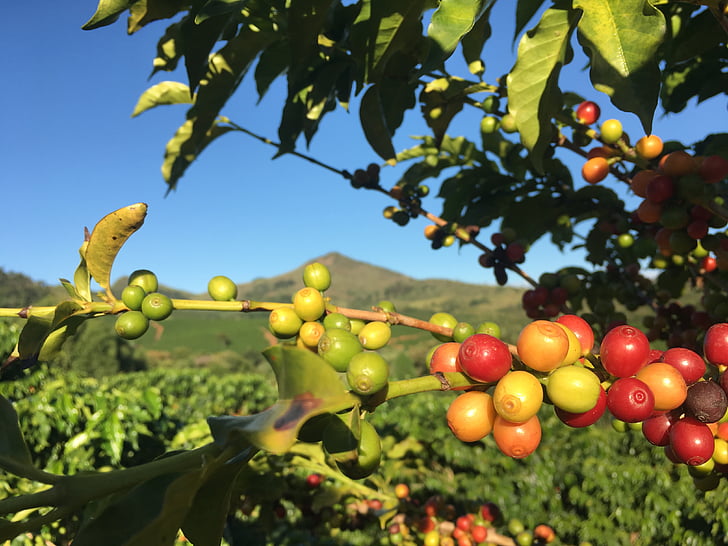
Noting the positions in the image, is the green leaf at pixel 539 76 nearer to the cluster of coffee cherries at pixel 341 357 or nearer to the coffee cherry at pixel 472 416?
the cluster of coffee cherries at pixel 341 357

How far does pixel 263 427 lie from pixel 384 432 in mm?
5745

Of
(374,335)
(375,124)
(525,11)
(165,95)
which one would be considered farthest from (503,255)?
(165,95)

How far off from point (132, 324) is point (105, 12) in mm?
937

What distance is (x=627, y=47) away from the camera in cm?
108

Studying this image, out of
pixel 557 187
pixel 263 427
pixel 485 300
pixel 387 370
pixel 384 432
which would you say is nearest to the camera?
pixel 263 427

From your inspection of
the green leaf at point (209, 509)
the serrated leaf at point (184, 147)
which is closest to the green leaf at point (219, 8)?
the serrated leaf at point (184, 147)

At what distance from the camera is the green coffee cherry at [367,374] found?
2.28 ft

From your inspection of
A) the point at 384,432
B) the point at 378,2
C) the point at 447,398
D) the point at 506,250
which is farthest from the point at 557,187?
the point at 447,398

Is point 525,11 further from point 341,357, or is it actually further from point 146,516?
point 146,516

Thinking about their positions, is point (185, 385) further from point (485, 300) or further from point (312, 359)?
point (485, 300)

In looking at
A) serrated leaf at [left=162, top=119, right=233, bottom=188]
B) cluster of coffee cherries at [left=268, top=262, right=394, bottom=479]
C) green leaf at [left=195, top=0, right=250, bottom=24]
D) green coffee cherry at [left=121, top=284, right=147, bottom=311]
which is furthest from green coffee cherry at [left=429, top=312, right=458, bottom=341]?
serrated leaf at [left=162, top=119, right=233, bottom=188]

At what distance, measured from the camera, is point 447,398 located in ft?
40.2

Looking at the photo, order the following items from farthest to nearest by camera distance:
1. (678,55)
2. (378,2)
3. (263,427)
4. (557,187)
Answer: (557,187) < (678,55) < (378,2) < (263,427)

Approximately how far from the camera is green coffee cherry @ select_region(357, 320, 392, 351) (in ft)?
3.50
